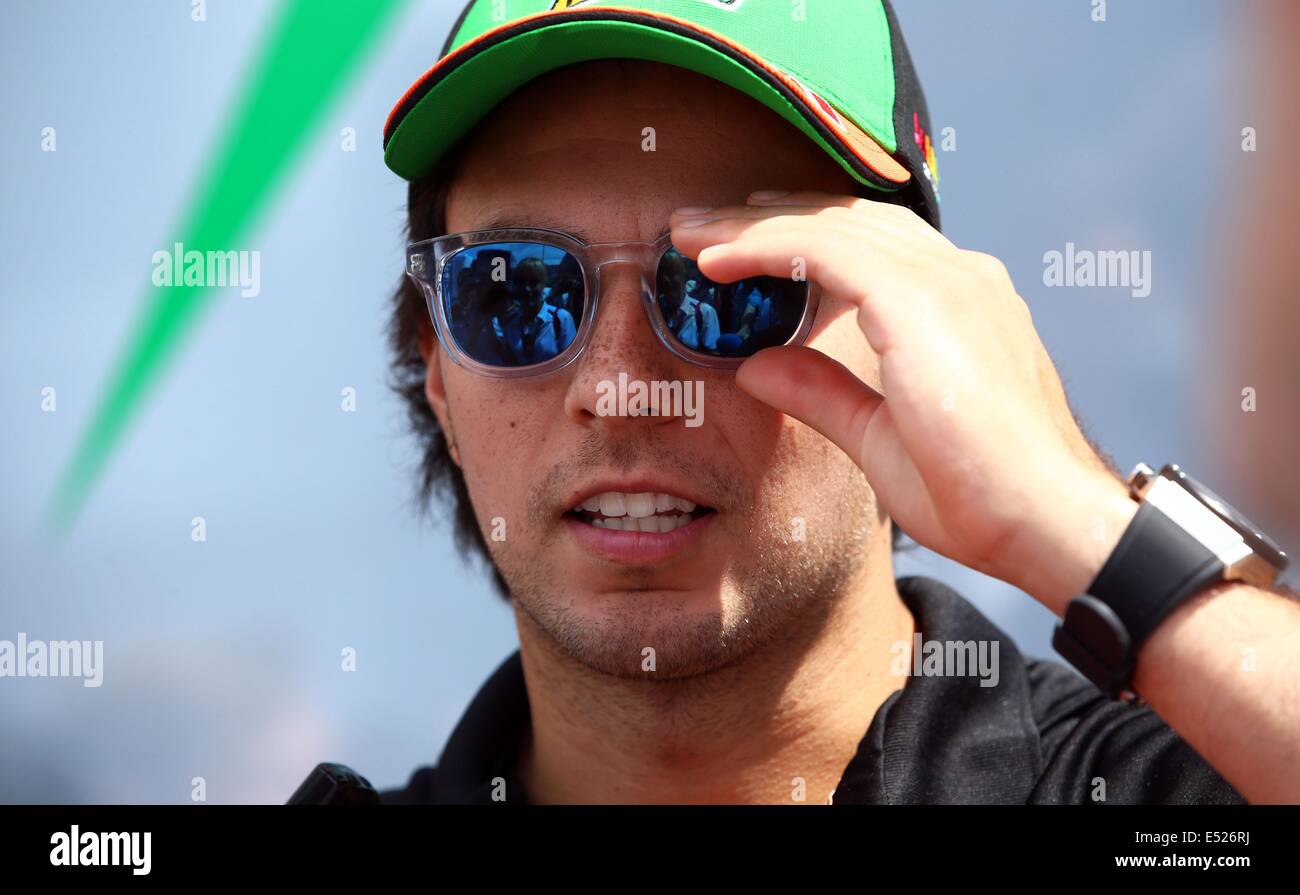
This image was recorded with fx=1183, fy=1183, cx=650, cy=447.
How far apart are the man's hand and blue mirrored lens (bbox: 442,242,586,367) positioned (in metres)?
0.24

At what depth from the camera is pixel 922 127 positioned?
7.39 ft

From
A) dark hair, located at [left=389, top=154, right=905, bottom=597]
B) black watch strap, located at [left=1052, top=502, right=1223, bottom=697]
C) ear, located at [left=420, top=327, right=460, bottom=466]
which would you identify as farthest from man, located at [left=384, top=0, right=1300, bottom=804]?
dark hair, located at [left=389, top=154, right=905, bottom=597]

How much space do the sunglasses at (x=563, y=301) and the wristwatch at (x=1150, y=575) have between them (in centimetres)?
64

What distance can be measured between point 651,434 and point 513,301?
1.05 ft

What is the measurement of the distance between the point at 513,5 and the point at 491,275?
51 cm

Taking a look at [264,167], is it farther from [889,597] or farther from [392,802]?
[889,597]

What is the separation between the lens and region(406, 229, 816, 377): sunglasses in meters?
1.87

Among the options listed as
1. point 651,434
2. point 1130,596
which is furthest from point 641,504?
point 1130,596

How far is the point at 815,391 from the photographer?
70.7 inches

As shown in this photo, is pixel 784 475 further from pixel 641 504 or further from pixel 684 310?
pixel 684 310

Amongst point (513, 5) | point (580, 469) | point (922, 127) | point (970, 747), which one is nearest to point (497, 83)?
point (513, 5)

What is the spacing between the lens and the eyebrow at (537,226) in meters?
1.96
